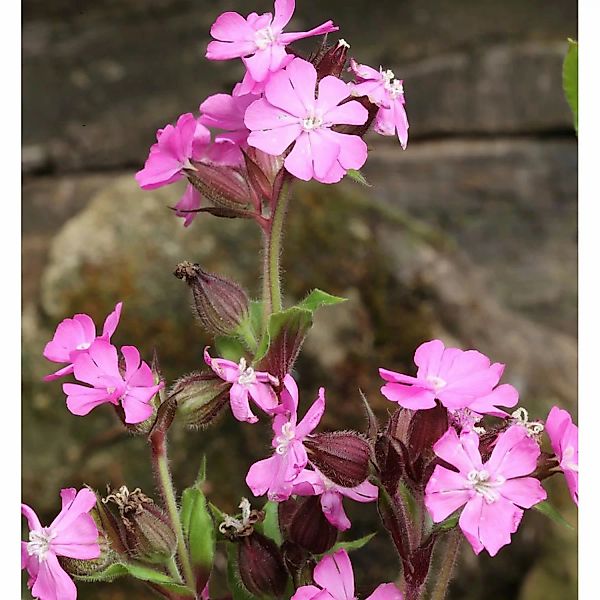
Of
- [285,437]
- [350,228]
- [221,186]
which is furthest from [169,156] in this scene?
[350,228]

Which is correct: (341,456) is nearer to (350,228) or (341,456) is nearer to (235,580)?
(235,580)

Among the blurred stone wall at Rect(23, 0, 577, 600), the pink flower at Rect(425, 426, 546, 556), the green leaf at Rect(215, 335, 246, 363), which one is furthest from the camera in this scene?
the blurred stone wall at Rect(23, 0, 577, 600)

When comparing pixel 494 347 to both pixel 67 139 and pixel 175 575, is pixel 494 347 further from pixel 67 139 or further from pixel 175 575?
pixel 67 139

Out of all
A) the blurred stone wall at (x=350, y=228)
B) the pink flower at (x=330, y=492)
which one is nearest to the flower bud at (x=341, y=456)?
the pink flower at (x=330, y=492)

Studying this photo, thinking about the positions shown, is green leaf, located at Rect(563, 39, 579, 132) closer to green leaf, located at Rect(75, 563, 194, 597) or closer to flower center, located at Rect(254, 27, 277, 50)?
flower center, located at Rect(254, 27, 277, 50)

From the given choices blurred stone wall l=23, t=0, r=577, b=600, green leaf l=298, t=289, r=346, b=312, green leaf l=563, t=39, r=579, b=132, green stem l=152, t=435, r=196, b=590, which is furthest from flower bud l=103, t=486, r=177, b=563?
blurred stone wall l=23, t=0, r=577, b=600
